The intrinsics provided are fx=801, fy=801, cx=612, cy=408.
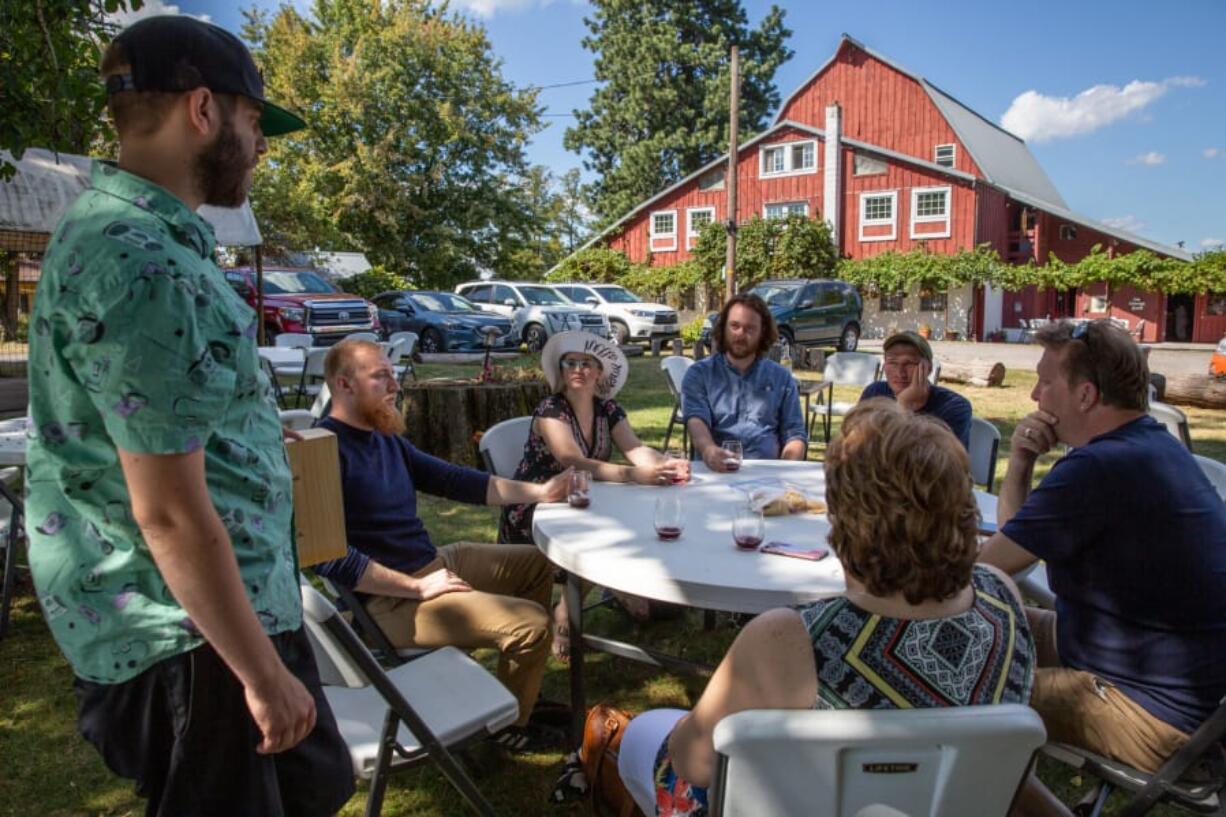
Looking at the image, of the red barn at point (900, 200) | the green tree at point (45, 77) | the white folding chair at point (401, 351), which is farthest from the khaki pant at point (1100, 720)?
the red barn at point (900, 200)

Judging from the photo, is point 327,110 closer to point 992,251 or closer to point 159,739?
point 992,251

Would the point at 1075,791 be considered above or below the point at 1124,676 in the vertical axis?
below

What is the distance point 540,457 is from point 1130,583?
2206 mm

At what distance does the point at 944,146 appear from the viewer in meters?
30.2

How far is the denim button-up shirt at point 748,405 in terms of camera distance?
420 cm

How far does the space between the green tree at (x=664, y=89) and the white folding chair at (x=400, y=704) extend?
38.9 meters

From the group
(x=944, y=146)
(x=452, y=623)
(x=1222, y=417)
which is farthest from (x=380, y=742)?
(x=944, y=146)

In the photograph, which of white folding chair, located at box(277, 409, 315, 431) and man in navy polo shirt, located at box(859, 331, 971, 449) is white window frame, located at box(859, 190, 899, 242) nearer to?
man in navy polo shirt, located at box(859, 331, 971, 449)

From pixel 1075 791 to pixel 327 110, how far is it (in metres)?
31.3

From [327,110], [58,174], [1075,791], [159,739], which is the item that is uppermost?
[327,110]

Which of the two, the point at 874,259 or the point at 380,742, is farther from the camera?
the point at 874,259

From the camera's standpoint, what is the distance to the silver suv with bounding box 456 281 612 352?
654 inches

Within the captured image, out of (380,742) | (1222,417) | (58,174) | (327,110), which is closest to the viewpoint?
(380,742)

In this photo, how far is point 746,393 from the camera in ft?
14.0
